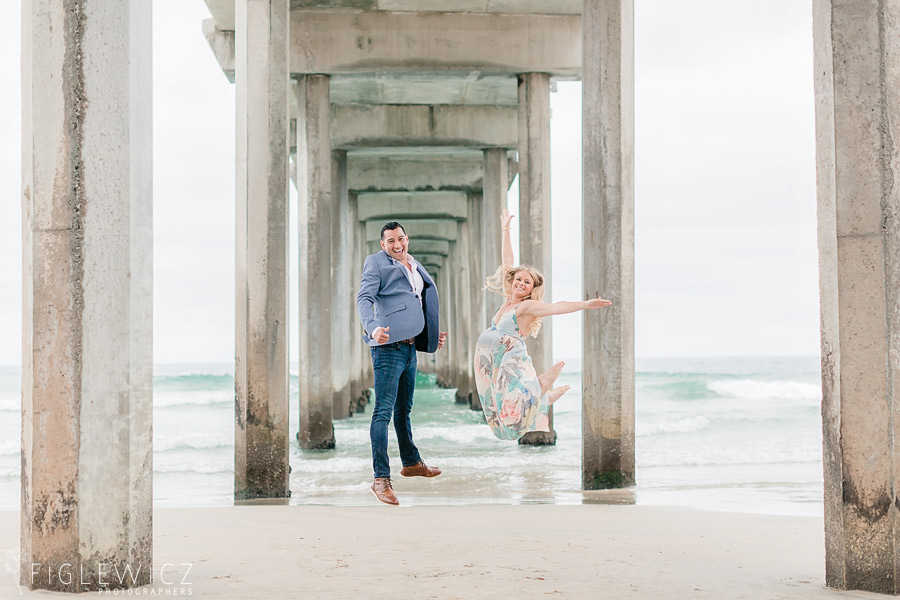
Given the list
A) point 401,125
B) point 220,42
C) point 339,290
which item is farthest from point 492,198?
point 220,42

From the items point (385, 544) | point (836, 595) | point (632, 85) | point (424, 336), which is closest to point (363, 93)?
point (632, 85)

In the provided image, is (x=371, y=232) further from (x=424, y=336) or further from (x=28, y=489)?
(x=28, y=489)

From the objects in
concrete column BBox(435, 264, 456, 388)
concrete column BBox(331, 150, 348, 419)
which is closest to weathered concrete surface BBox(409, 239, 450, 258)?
concrete column BBox(435, 264, 456, 388)

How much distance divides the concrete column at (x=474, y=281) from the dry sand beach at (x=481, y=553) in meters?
14.3

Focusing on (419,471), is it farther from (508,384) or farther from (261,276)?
(261,276)

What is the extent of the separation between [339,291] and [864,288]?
1452 centimetres

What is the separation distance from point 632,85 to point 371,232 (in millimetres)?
25640

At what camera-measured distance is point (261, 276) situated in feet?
24.0

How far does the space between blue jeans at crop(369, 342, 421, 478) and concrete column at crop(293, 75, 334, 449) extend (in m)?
7.22

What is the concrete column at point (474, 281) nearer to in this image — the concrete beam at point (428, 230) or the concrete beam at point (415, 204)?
the concrete beam at point (415, 204)

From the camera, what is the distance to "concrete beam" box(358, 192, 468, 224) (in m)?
27.2

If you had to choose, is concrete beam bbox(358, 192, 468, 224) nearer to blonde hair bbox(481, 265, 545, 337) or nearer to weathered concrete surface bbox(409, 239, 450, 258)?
weathered concrete surface bbox(409, 239, 450, 258)

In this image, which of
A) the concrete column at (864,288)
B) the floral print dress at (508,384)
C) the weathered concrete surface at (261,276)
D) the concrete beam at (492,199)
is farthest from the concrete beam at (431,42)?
the concrete column at (864,288)

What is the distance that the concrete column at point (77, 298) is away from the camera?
3.23 m
